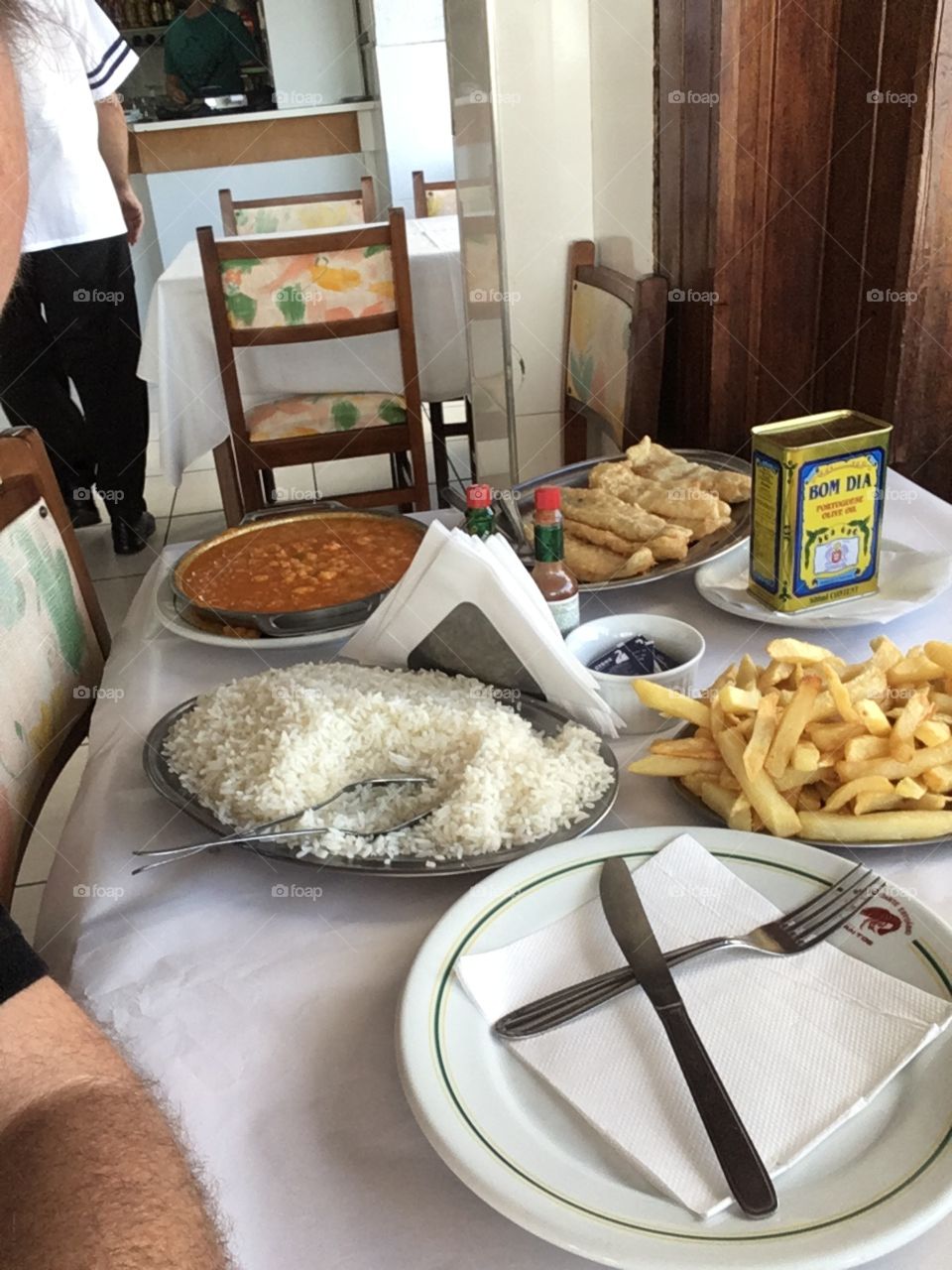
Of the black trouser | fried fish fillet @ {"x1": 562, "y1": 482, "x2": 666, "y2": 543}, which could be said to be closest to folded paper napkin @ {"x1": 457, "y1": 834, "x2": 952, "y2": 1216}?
fried fish fillet @ {"x1": 562, "y1": 482, "x2": 666, "y2": 543}

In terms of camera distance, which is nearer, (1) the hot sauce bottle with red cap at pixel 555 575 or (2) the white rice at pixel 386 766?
(2) the white rice at pixel 386 766

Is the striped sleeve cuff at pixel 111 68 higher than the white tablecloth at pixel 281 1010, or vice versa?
the striped sleeve cuff at pixel 111 68

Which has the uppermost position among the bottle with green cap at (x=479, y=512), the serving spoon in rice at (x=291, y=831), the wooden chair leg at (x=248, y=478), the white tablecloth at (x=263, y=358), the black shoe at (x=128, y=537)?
the bottle with green cap at (x=479, y=512)

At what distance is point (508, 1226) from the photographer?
553 millimetres

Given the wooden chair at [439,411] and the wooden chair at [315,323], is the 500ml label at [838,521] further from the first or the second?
the wooden chair at [439,411]

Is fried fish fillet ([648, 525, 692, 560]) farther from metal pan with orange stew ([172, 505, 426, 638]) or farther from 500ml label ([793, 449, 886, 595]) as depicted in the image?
metal pan with orange stew ([172, 505, 426, 638])

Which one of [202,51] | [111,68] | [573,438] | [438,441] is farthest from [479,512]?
[202,51]

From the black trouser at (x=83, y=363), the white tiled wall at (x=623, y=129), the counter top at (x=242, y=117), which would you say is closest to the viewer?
the white tiled wall at (x=623, y=129)

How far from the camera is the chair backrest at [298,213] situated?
393cm

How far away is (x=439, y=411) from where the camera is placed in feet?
12.2

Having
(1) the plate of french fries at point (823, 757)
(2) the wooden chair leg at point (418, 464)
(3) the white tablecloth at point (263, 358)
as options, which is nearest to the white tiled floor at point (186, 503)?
(3) the white tablecloth at point (263, 358)

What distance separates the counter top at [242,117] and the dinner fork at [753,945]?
5.83 metres

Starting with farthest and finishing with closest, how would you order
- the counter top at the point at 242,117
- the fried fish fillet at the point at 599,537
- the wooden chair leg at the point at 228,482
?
the counter top at the point at 242,117 < the wooden chair leg at the point at 228,482 < the fried fish fillet at the point at 599,537

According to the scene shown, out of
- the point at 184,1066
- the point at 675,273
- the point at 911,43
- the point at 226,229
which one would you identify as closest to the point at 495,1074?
the point at 184,1066
